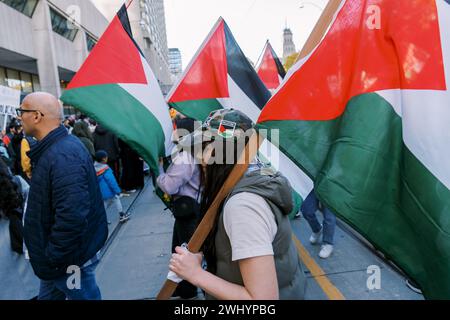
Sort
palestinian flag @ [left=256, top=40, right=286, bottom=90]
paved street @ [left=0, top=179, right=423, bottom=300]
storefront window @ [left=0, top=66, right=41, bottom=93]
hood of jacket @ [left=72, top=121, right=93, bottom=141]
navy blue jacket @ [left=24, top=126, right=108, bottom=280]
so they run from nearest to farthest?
navy blue jacket @ [left=24, top=126, right=108, bottom=280]
paved street @ [left=0, top=179, right=423, bottom=300]
palestinian flag @ [left=256, top=40, right=286, bottom=90]
hood of jacket @ [left=72, top=121, right=93, bottom=141]
storefront window @ [left=0, top=66, right=41, bottom=93]

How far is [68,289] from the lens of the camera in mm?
2426

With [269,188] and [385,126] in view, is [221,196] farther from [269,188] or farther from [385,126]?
[385,126]

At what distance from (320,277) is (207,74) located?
9.19ft

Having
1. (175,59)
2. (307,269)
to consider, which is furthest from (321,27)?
(175,59)

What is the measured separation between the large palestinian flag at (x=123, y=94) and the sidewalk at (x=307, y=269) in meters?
1.59

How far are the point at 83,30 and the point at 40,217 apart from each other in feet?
111

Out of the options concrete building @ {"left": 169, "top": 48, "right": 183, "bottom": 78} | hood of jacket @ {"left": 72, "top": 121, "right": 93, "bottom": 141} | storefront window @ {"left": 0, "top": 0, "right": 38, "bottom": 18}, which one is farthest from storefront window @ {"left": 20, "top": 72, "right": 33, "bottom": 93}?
concrete building @ {"left": 169, "top": 48, "right": 183, "bottom": 78}

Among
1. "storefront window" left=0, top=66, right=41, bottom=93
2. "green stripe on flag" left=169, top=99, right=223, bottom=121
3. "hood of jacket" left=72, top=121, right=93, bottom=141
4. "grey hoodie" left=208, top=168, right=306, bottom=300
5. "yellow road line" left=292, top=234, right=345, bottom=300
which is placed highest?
"storefront window" left=0, top=66, right=41, bottom=93

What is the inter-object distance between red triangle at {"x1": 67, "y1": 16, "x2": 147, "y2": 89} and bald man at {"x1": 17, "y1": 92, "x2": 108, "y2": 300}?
23.3 inches

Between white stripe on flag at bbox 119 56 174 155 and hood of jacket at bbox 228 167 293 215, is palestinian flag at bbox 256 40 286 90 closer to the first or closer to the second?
white stripe on flag at bbox 119 56 174 155

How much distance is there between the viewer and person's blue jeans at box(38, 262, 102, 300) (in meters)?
2.43

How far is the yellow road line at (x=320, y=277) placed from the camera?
339 centimetres

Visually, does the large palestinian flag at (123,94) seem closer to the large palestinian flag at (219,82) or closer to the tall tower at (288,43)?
the large palestinian flag at (219,82)
